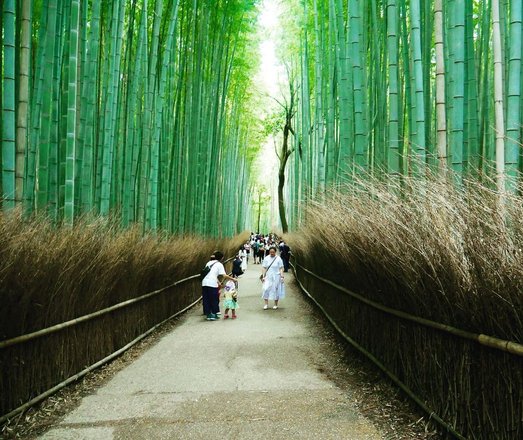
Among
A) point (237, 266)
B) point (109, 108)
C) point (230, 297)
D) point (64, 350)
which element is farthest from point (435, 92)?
point (237, 266)

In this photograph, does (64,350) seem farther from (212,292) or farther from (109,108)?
(212,292)

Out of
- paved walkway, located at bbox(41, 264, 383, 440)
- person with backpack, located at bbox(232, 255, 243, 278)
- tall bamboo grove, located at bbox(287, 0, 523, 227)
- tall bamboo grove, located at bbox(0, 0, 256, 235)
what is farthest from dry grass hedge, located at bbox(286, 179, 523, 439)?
person with backpack, located at bbox(232, 255, 243, 278)

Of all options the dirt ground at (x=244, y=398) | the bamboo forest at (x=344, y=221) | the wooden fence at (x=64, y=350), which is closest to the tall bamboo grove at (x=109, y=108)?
the bamboo forest at (x=344, y=221)

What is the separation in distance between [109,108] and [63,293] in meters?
2.92

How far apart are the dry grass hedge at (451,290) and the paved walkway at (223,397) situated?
0.55m

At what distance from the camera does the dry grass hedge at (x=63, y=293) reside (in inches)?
116

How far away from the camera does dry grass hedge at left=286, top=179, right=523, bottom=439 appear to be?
82.1 inches

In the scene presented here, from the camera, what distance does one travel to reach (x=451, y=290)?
2.55 metres

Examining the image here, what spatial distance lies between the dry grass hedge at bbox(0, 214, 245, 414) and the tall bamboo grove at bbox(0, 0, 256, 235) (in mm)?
468

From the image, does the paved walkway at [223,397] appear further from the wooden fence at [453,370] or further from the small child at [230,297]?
the small child at [230,297]

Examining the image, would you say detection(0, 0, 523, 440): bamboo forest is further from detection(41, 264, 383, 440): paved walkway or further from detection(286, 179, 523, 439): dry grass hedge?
detection(41, 264, 383, 440): paved walkway

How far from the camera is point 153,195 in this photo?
744 centimetres

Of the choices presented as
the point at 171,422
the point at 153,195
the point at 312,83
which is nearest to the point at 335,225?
the point at 171,422

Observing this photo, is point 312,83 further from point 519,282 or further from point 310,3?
point 519,282
